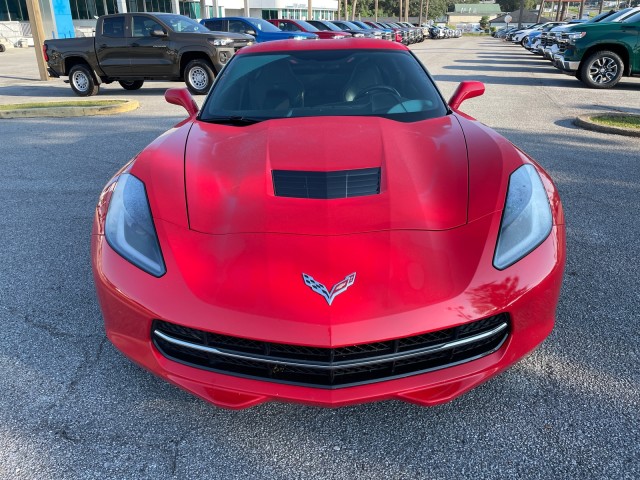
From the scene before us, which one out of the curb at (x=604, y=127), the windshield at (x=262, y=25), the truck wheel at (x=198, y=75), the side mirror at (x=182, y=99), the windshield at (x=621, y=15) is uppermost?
the windshield at (x=621, y=15)

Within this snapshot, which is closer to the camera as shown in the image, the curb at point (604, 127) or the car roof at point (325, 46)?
the car roof at point (325, 46)

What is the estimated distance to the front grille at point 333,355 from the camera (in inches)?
69.0

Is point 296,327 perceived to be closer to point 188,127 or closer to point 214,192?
point 214,192

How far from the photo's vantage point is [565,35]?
492 inches

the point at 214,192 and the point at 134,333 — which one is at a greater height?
the point at 214,192

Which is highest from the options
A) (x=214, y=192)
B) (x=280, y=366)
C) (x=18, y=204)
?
(x=214, y=192)

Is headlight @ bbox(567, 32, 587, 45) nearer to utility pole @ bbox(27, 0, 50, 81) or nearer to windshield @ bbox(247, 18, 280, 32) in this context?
windshield @ bbox(247, 18, 280, 32)

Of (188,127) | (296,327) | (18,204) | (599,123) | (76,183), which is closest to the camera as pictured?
(296,327)

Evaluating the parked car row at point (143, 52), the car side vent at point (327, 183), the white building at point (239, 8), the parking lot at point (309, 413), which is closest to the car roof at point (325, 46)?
the car side vent at point (327, 183)

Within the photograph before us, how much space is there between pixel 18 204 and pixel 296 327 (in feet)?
13.6

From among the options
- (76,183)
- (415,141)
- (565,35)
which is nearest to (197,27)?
(76,183)

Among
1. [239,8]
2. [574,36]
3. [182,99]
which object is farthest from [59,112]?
[239,8]

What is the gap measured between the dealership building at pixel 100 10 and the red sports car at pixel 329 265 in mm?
26505

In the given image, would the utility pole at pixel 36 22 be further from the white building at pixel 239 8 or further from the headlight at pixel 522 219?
the white building at pixel 239 8
